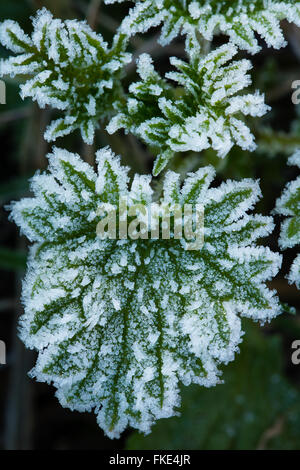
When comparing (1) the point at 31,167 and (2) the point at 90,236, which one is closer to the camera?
(2) the point at 90,236

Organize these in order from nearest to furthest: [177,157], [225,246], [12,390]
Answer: [225,246] → [177,157] → [12,390]

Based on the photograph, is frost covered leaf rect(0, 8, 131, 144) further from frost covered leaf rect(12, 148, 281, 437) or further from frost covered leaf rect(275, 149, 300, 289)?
frost covered leaf rect(275, 149, 300, 289)

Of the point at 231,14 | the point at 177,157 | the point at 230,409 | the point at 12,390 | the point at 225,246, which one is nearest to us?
the point at 225,246

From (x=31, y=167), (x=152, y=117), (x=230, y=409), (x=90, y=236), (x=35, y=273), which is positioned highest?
(x=31, y=167)

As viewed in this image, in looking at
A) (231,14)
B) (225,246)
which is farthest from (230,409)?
(231,14)

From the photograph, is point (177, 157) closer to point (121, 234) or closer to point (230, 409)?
point (121, 234)

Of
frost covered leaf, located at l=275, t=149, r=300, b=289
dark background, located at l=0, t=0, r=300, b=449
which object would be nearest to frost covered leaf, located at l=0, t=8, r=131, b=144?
dark background, located at l=0, t=0, r=300, b=449
